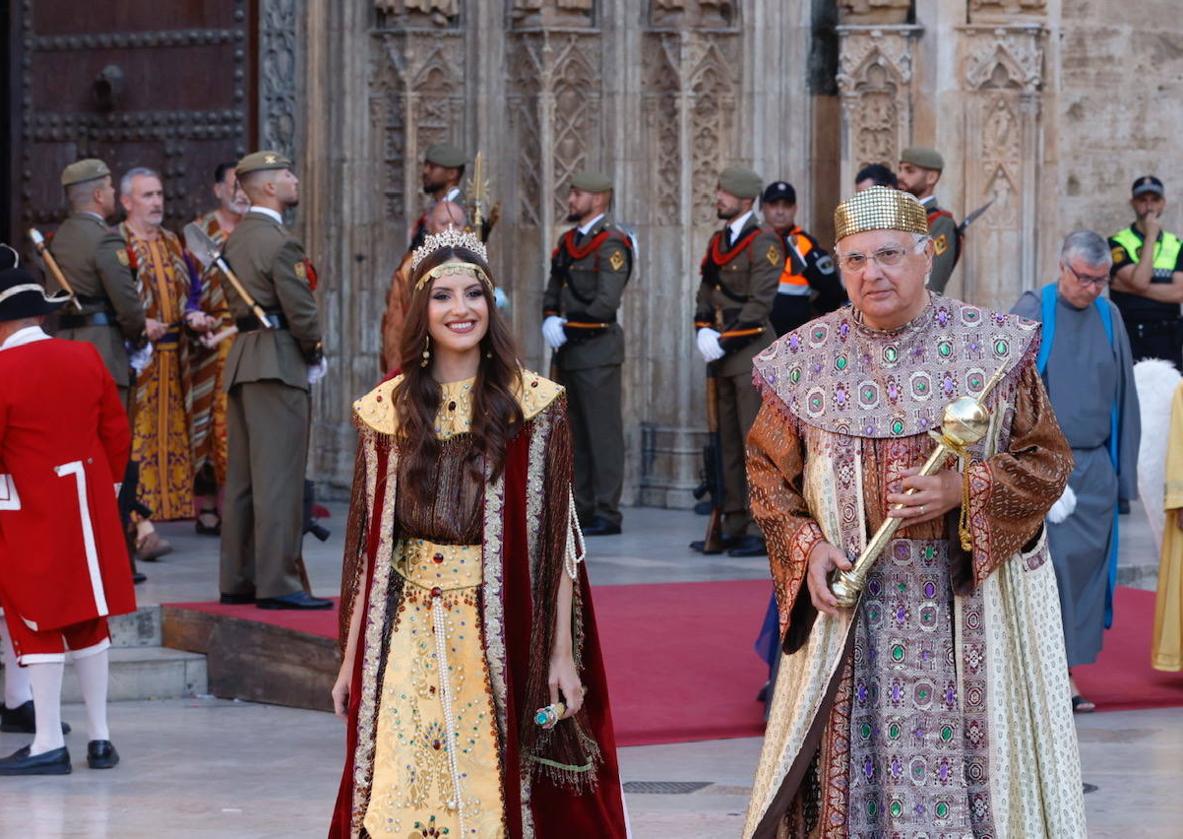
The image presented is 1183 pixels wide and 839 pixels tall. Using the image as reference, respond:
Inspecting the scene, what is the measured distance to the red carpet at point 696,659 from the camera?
886 centimetres

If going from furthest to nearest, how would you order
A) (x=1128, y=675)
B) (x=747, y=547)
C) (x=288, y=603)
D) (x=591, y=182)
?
(x=591, y=182), (x=747, y=547), (x=288, y=603), (x=1128, y=675)

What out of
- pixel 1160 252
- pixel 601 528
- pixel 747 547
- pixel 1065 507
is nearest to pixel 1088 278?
pixel 1065 507

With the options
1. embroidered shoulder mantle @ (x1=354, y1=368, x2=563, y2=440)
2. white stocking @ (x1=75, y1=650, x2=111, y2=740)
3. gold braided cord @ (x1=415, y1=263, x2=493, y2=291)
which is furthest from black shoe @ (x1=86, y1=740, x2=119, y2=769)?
gold braided cord @ (x1=415, y1=263, x2=493, y2=291)

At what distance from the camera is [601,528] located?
1310cm

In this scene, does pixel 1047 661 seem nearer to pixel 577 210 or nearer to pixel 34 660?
pixel 34 660

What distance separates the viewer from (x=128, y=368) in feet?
37.4

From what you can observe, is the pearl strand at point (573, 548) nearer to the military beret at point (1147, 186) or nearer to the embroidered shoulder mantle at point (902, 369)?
the embroidered shoulder mantle at point (902, 369)

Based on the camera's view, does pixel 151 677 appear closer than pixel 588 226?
Yes

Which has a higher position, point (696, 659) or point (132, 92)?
point (132, 92)

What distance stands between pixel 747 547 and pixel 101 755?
4810 mm

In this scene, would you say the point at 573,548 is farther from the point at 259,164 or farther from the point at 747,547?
the point at 747,547

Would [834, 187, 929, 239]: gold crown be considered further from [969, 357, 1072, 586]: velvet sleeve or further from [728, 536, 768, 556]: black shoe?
[728, 536, 768, 556]: black shoe

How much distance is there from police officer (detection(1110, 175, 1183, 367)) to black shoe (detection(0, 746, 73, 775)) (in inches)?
315

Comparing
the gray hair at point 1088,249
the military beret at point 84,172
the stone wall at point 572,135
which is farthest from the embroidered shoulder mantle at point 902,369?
the stone wall at point 572,135
